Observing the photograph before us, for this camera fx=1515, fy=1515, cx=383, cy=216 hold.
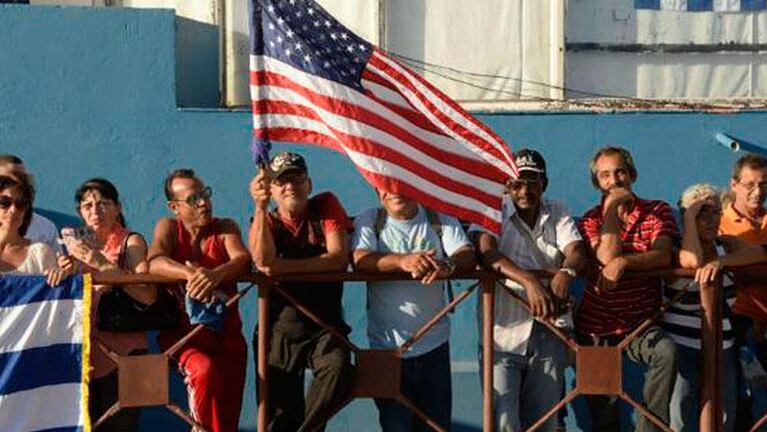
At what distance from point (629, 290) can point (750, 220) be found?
3.26 ft

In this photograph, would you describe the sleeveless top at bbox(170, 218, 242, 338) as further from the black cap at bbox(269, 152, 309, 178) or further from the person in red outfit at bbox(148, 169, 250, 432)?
the black cap at bbox(269, 152, 309, 178)

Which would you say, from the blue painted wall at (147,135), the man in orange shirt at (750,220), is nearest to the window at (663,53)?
the blue painted wall at (147,135)

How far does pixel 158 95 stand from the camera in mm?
9211

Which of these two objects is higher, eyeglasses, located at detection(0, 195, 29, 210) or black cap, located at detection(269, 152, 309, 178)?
black cap, located at detection(269, 152, 309, 178)

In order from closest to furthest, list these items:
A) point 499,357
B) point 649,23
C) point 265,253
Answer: point 265,253
point 499,357
point 649,23

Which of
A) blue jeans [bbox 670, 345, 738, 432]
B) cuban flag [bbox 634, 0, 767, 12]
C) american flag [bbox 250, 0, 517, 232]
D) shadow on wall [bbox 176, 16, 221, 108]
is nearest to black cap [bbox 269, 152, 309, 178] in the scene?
american flag [bbox 250, 0, 517, 232]

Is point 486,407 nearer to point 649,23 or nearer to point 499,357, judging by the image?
point 499,357

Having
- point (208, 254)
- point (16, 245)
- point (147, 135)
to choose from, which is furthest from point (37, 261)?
point (147, 135)

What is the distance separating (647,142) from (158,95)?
301cm

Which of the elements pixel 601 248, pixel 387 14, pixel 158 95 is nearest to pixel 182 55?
pixel 158 95

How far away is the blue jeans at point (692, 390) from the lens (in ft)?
25.3

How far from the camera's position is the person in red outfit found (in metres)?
7.25

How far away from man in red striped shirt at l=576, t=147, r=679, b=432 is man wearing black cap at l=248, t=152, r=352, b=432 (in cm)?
128

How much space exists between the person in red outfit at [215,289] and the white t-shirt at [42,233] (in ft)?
1.86
